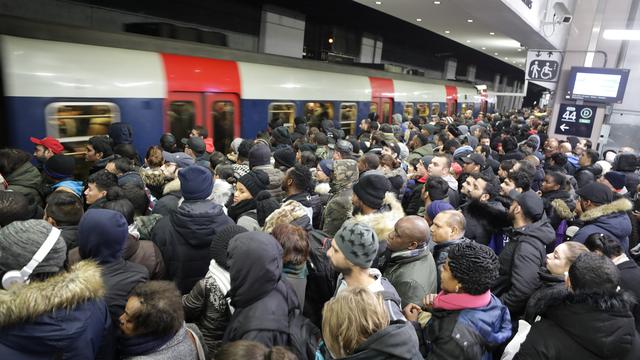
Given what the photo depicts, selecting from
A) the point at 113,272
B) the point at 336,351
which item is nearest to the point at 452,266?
the point at 336,351

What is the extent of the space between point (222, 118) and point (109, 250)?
534 cm

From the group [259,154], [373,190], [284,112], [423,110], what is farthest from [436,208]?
[423,110]

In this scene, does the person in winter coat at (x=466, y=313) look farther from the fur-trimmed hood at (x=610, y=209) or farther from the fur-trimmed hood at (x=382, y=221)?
the fur-trimmed hood at (x=610, y=209)

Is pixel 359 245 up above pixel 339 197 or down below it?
above

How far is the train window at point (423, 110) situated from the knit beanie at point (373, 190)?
1194 cm

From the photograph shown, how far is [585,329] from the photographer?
175cm

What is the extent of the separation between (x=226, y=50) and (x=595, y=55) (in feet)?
29.8

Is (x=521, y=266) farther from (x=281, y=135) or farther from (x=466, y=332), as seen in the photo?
(x=281, y=135)

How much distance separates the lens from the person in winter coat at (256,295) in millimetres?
1765

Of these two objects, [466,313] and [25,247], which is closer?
[25,247]

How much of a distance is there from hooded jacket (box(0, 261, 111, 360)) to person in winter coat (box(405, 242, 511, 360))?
5.00 ft

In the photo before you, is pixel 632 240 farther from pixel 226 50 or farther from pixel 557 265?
pixel 226 50

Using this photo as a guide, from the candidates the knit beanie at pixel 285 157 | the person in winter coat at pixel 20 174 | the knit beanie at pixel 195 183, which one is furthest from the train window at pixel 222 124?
the knit beanie at pixel 195 183

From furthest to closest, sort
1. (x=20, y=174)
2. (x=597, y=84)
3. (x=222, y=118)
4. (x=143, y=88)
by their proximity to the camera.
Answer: (x=597, y=84)
(x=222, y=118)
(x=143, y=88)
(x=20, y=174)
